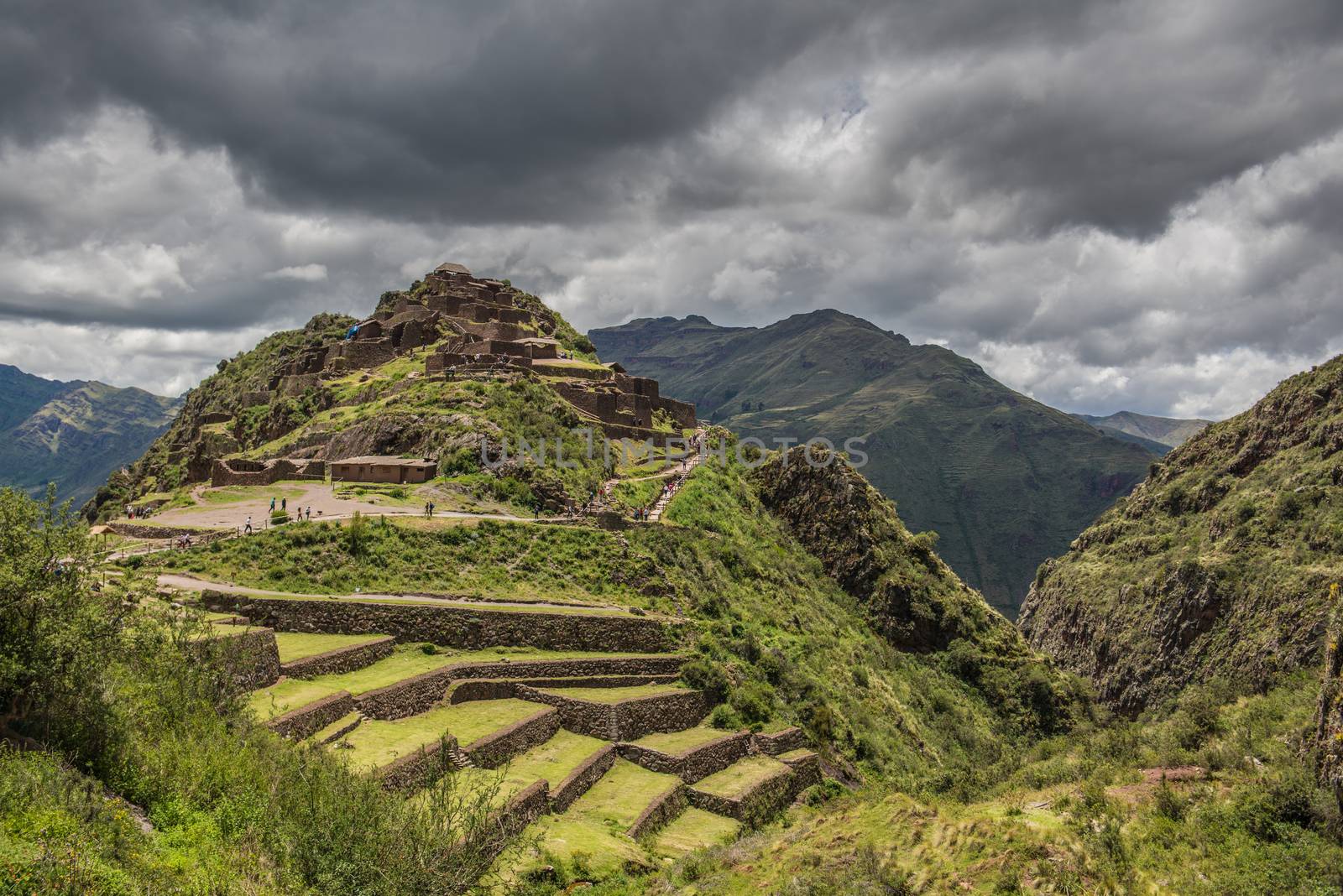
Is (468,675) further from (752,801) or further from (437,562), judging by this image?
(752,801)

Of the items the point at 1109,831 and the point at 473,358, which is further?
the point at 473,358

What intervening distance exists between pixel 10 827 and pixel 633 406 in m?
59.7

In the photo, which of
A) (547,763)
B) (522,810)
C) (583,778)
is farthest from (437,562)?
(522,810)

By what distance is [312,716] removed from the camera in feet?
66.4

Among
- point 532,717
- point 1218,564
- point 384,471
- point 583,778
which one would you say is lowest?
point 583,778

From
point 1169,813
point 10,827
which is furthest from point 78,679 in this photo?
point 1169,813

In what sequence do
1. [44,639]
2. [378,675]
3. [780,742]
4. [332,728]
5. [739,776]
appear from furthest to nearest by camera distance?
[780,742] → [739,776] → [378,675] → [332,728] → [44,639]

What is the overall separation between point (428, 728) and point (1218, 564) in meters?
61.1

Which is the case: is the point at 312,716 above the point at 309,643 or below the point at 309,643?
below

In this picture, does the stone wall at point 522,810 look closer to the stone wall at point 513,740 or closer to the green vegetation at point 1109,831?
the stone wall at point 513,740

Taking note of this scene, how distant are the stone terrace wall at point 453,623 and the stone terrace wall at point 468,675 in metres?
1.21

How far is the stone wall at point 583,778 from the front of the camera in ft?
70.4

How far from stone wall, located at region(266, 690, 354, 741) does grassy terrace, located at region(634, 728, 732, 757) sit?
31.3 ft

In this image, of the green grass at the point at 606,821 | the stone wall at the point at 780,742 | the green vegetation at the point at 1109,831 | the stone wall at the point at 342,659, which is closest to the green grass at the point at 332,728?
the stone wall at the point at 342,659
